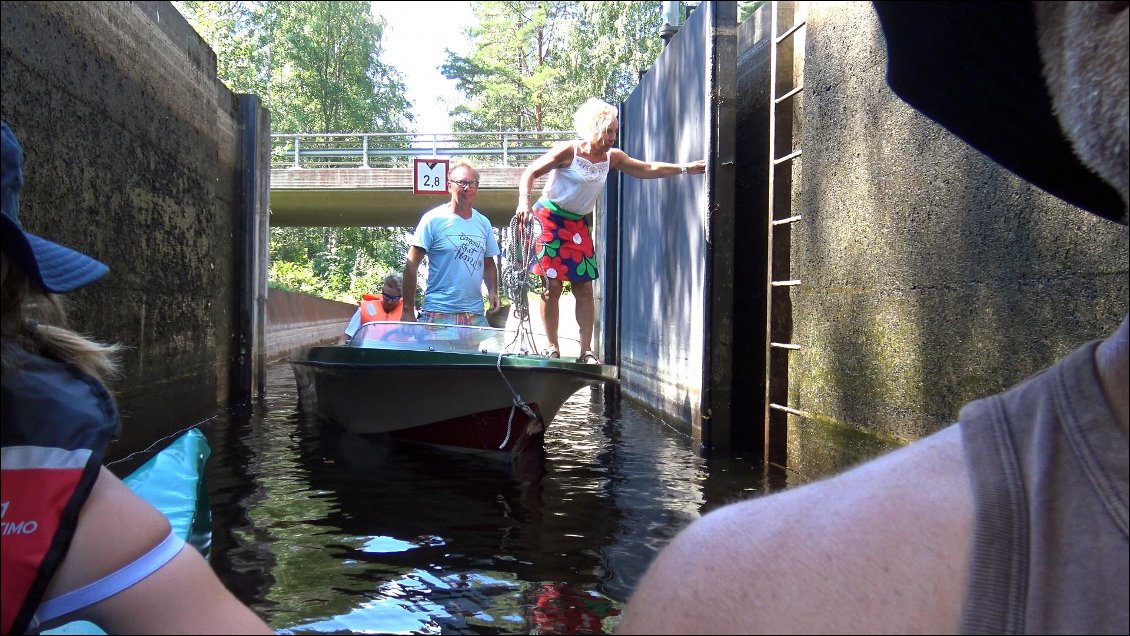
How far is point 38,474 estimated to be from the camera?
4.30 feet

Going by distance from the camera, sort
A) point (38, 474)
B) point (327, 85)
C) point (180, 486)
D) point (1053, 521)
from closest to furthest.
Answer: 1. point (1053, 521)
2. point (38, 474)
3. point (180, 486)
4. point (327, 85)

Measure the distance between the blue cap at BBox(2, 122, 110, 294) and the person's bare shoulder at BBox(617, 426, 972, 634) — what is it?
104 cm

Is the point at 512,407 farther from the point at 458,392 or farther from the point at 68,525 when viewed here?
the point at 68,525

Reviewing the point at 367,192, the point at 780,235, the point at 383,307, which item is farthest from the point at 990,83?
the point at 367,192

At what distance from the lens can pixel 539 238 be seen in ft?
24.5

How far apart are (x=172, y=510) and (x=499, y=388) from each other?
430 cm

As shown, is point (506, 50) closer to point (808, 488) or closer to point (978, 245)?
point (978, 245)

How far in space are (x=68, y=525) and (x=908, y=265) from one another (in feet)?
13.9

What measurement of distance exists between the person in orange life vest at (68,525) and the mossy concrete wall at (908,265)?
8.08 feet

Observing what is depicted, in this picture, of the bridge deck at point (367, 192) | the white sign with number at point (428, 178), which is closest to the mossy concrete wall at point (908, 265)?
the white sign with number at point (428, 178)

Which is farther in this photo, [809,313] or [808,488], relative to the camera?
[809,313]

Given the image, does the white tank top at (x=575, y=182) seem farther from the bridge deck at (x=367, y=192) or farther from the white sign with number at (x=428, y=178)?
the bridge deck at (x=367, y=192)

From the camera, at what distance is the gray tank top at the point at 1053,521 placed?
26.5 inches

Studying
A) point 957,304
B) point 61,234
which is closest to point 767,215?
point 957,304
